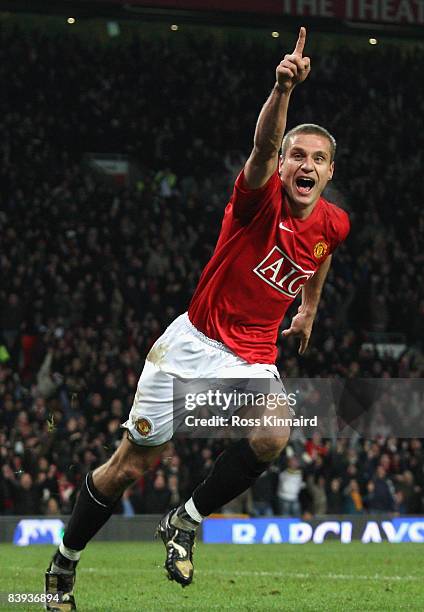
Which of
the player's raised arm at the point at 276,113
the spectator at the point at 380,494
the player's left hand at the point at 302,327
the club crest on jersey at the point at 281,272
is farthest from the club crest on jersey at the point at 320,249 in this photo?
the spectator at the point at 380,494

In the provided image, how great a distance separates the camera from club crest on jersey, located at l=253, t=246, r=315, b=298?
6.32 metres

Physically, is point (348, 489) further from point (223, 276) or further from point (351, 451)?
point (223, 276)

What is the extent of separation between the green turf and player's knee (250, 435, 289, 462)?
1234 millimetres

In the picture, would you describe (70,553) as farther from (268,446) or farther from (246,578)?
(246,578)

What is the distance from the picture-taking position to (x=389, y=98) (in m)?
30.2

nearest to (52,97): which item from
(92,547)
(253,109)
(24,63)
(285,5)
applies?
(24,63)

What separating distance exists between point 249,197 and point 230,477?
149 cm

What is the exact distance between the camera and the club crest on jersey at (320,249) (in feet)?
21.5

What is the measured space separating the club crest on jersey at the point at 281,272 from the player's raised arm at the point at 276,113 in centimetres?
56

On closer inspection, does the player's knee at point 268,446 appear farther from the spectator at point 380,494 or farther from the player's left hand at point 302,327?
the spectator at point 380,494

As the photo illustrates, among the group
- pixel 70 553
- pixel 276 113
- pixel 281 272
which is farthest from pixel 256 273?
pixel 70 553

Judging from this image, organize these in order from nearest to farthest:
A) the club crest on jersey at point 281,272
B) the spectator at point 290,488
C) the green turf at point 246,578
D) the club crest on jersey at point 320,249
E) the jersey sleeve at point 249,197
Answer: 1. the jersey sleeve at point 249,197
2. the club crest on jersey at point 281,272
3. the club crest on jersey at point 320,249
4. the green turf at point 246,578
5. the spectator at point 290,488

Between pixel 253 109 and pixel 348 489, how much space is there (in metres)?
13.4

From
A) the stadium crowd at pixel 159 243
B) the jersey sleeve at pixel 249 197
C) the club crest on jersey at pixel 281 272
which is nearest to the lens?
the jersey sleeve at pixel 249 197
